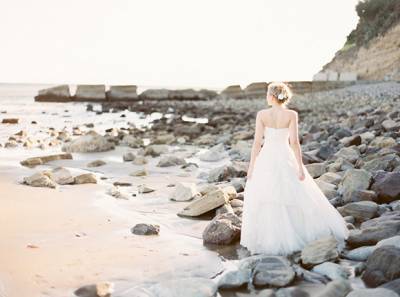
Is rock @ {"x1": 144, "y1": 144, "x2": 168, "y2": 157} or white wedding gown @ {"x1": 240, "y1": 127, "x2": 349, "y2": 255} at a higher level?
white wedding gown @ {"x1": 240, "y1": 127, "x2": 349, "y2": 255}

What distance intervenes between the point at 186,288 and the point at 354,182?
10.2 feet

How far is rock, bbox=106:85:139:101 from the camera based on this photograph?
51094 mm

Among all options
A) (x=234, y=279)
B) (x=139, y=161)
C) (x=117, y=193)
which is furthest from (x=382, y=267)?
(x=139, y=161)

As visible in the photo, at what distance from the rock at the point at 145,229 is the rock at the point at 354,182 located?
224 cm

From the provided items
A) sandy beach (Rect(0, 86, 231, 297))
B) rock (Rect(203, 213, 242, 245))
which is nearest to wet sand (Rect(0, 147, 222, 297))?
sandy beach (Rect(0, 86, 231, 297))

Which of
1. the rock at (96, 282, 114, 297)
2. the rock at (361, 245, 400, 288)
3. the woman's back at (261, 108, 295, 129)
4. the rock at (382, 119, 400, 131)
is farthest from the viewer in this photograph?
the rock at (382, 119, 400, 131)

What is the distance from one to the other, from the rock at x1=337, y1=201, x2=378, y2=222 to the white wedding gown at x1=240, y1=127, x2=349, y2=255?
27.4 inches

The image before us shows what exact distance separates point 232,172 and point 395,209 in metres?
3.64

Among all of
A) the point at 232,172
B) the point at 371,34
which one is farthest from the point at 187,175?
the point at 371,34

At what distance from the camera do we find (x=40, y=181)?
318 inches

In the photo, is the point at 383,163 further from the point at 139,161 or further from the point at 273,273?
the point at 139,161

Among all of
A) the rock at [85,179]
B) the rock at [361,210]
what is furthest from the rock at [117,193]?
the rock at [361,210]

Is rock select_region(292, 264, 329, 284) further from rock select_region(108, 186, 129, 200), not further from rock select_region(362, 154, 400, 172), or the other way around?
rock select_region(108, 186, 129, 200)

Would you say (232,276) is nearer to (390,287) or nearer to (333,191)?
(390,287)
